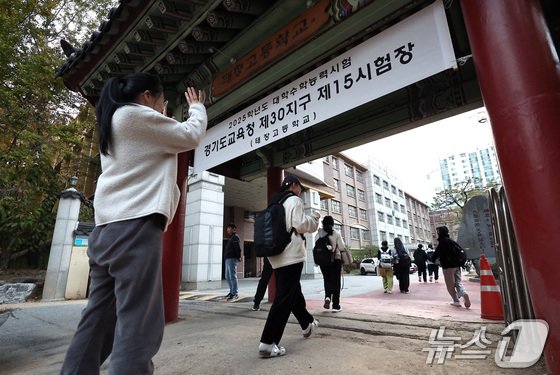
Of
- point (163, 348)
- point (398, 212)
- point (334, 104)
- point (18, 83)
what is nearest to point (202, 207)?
point (18, 83)

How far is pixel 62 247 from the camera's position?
28.6ft

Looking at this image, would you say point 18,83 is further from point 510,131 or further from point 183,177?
point 510,131

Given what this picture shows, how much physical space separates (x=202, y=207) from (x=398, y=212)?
37733mm

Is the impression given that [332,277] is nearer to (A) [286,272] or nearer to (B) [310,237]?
(A) [286,272]

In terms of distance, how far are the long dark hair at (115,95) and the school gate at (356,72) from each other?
1895mm

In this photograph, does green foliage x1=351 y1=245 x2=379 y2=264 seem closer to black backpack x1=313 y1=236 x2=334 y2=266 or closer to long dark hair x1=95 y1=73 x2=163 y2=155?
black backpack x1=313 y1=236 x2=334 y2=266

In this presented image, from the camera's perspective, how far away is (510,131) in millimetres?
1872

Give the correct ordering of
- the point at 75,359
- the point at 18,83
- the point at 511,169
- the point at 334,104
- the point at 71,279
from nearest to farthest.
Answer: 1. the point at 75,359
2. the point at 511,169
3. the point at 334,104
4. the point at 18,83
5. the point at 71,279

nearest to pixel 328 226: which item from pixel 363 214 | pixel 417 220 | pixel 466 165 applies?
pixel 363 214

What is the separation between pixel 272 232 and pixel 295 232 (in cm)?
24

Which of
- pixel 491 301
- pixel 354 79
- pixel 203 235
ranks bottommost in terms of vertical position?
pixel 491 301

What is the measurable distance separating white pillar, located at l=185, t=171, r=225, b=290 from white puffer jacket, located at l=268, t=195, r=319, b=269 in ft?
29.3
